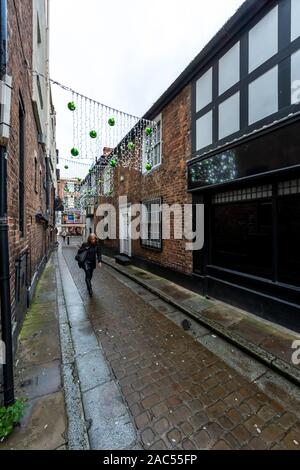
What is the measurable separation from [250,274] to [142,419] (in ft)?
10.6

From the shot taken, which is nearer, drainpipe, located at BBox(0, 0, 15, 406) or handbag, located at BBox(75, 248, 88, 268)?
drainpipe, located at BBox(0, 0, 15, 406)

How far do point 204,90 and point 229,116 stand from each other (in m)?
1.25

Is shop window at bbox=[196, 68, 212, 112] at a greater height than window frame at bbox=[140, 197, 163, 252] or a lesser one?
greater

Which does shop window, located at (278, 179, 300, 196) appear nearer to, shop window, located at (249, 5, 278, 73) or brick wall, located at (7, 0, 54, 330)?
shop window, located at (249, 5, 278, 73)

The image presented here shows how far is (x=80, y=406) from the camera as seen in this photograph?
2.15 metres

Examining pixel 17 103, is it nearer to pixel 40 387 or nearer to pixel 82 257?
pixel 82 257

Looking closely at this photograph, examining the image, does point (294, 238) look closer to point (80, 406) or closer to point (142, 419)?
point (142, 419)

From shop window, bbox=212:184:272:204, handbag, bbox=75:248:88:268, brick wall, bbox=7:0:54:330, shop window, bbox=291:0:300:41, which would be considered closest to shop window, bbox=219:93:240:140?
shop window, bbox=291:0:300:41

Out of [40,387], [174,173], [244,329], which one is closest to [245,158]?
[174,173]

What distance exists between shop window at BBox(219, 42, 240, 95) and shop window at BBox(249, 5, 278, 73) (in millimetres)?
313

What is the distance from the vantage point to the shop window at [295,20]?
10.7 feet

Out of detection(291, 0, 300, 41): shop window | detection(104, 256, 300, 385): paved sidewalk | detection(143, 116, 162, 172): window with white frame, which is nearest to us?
detection(104, 256, 300, 385): paved sidewalk

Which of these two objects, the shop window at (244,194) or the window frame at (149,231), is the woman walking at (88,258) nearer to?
the window frame at (149,231)

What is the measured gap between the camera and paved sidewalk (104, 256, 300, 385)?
9.27 feet
